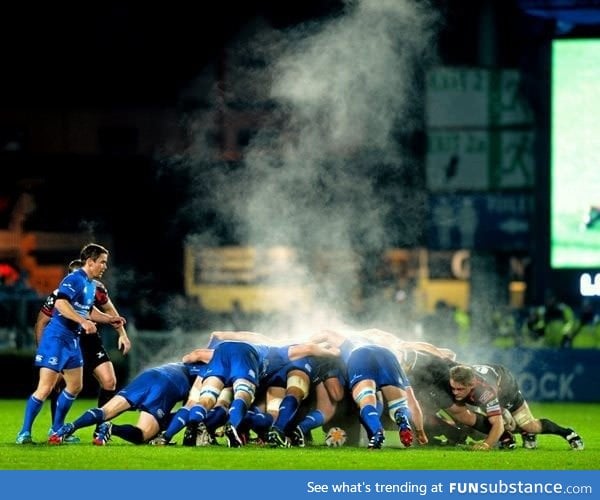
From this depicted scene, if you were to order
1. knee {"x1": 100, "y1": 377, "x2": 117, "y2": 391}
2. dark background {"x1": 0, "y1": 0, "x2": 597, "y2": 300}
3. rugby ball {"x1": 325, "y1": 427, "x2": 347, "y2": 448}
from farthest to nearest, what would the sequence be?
1. dark background {"x1": 0, "y1": 0, "x2": 597, "y2": 300}
2. knee {"x1": 100, "y1": 377, "x2": 117, "y2": 391}
3. rugby ball {"x1": 325, "y1": 427, "x2": 347, "y2": 448}

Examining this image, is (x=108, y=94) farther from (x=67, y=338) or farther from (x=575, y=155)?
(x=67, y=338)

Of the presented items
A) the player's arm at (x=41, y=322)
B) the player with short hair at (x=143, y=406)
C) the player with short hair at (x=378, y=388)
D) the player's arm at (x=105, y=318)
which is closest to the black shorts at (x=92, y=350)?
the player's arm at (x=41, y=322)

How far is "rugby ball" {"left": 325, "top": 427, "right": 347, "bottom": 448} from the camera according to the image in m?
13.9

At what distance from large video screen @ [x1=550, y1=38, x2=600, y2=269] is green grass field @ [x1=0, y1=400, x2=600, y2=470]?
10.2m

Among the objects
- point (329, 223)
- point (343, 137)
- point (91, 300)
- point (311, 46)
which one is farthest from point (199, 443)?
point (329, 223)

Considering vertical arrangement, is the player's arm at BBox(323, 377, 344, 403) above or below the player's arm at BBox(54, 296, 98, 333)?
below

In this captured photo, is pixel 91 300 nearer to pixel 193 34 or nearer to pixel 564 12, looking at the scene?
pixel 564 12

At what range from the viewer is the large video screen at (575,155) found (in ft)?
80.3

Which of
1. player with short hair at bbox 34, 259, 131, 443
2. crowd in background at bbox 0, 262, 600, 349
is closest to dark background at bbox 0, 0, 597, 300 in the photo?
crowd in background at bbox 0, 262, 600, 349

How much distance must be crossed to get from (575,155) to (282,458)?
13.6m

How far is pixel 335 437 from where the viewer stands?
45.5ft

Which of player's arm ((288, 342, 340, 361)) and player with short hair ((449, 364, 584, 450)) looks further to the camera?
player's arm ((288, 342, 340, 361))

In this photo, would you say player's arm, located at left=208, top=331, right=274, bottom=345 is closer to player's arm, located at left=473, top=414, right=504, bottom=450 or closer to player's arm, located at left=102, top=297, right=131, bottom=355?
player's arm, located at left=102, top=297, right=131, bottom=355

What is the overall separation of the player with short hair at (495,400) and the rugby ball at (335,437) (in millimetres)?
1100
